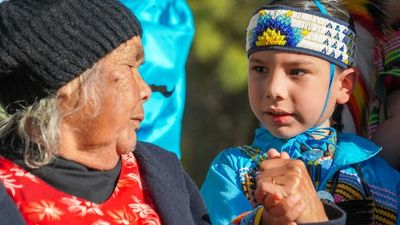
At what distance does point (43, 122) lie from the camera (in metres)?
2.62

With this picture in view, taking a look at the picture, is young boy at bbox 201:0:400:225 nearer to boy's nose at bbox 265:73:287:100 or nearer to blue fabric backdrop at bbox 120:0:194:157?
boy's nose at bbox 265:73:287:100

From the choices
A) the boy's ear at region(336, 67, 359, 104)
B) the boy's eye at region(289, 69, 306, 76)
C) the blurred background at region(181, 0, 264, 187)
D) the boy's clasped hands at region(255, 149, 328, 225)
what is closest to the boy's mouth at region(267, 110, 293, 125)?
the boy's eye at region(289, 69, 306, 76)

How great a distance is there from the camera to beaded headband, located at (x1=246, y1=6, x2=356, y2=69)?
3.32 m

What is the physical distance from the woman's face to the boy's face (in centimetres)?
78

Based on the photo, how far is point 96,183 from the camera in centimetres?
267

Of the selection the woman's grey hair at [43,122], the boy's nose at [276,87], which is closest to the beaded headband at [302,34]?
the boy's nose at [276,87]

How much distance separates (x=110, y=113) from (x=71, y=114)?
13 cm

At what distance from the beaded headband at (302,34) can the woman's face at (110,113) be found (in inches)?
32.1

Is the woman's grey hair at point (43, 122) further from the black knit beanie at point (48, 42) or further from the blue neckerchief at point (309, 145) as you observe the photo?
the blue neckerchief at point (309, 145)

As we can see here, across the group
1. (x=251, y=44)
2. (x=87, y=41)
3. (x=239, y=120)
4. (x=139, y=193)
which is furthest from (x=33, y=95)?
(x=239, y=120)

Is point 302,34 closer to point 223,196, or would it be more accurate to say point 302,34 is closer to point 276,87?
point 276,87

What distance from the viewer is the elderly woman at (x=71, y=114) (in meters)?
2.55

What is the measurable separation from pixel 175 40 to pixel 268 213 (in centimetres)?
176

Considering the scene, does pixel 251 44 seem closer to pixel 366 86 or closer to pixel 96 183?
pixel 366 86
